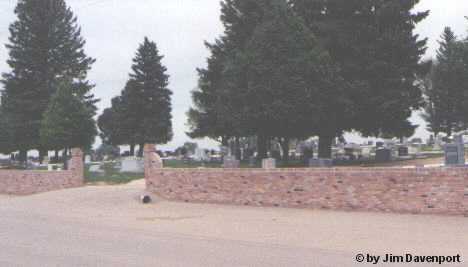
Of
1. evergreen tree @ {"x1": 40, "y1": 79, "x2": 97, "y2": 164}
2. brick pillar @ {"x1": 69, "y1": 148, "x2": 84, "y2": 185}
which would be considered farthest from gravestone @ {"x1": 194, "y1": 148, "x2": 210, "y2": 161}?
brick pillar @ {"x1": 69, "y1": 148, "x2": 84, "y2": 185}

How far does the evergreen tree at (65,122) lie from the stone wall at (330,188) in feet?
82.0

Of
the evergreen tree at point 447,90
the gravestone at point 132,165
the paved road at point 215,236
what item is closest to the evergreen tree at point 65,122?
the gravestone at point 132,165

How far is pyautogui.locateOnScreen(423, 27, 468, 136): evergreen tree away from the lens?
53562mm

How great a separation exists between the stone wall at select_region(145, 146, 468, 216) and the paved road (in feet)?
1.63

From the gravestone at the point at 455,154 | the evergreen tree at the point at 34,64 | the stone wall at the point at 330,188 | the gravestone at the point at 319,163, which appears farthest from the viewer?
the evergreen tree at the point at 34,64

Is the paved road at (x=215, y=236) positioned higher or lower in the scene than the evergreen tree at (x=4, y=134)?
lower

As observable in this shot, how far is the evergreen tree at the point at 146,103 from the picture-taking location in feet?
185

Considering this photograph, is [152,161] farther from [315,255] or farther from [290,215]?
[315,255]

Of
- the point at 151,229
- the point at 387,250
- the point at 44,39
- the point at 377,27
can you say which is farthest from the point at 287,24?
the point at 44,39

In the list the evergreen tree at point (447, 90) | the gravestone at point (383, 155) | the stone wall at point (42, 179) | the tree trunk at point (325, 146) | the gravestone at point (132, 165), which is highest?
the evergreen tree at point (447, 90)

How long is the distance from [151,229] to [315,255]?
5.26 meters

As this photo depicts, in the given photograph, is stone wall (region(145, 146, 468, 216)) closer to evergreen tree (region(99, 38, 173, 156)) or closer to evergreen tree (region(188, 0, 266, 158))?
evergreen tree (region(188, 0, 266, 158))

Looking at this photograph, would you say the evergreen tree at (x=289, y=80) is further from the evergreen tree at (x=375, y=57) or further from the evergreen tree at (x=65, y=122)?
the evergreen tree at (x=65, y=122)

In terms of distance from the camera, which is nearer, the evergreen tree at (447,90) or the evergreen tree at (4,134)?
the evergreen tree at (447,90)
